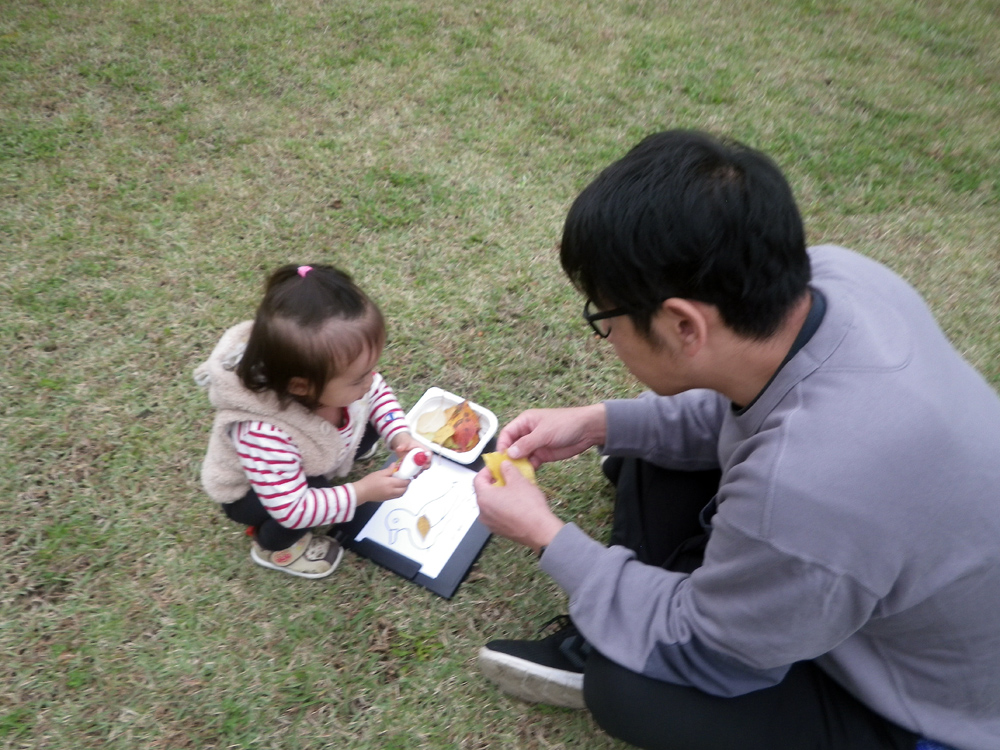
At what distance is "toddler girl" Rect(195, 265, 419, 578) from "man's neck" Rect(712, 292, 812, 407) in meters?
0.81

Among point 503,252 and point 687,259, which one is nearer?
point 687,259

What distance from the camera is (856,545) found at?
99 centimetres

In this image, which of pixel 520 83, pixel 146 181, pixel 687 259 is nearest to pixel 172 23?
pixel 146 181

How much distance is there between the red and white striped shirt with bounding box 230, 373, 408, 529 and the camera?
1580mm

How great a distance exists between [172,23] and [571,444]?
3.83 m

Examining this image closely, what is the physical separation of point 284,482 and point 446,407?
721mm

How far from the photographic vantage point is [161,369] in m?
2.34

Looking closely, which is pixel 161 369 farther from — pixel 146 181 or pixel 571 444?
pixel 571 444

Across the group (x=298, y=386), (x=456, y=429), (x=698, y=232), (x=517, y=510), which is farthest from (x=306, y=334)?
(x=698, y=232)

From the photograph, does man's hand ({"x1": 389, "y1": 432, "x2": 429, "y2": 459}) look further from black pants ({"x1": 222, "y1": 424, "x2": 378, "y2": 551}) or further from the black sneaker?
the black sneaker

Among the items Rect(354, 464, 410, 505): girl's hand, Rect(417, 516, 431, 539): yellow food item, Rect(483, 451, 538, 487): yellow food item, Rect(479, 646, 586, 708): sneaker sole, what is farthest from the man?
Rect(417, 516, 431, 539): yellow food item

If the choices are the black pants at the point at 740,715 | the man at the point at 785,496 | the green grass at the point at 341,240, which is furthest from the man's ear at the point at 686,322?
the green grass at the point at 341,240

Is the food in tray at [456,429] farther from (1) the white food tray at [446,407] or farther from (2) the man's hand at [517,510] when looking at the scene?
(2) the man's hand at [517,510]

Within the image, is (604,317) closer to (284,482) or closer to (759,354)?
(759,354)
